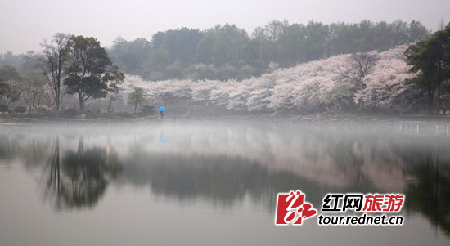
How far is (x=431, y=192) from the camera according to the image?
1442 cm

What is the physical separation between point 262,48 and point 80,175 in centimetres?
10459

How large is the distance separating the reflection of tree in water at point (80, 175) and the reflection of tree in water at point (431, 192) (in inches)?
336

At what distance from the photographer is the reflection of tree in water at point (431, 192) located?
1163 cm

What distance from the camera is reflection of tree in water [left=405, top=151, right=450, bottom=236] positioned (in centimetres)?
1163

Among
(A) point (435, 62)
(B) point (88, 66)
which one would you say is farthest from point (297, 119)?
(B) point (88, 66)

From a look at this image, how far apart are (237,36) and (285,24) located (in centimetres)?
1420

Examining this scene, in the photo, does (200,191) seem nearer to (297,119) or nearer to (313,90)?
(297,119)

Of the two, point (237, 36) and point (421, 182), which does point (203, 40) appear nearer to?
point (237, 36)

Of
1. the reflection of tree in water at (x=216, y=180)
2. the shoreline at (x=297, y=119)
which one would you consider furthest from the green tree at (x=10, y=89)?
the reflection of tree in water at (x=216, y=180)

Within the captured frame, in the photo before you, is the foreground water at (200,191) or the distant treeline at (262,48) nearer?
the foreground water at (200,191)

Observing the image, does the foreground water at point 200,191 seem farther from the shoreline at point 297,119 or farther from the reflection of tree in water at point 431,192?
the shoreline at point 297,119

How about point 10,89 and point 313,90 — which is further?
point 313,90

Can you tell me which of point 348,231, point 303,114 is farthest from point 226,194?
point 303,114

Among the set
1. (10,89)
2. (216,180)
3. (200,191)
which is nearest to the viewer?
(200,191)
